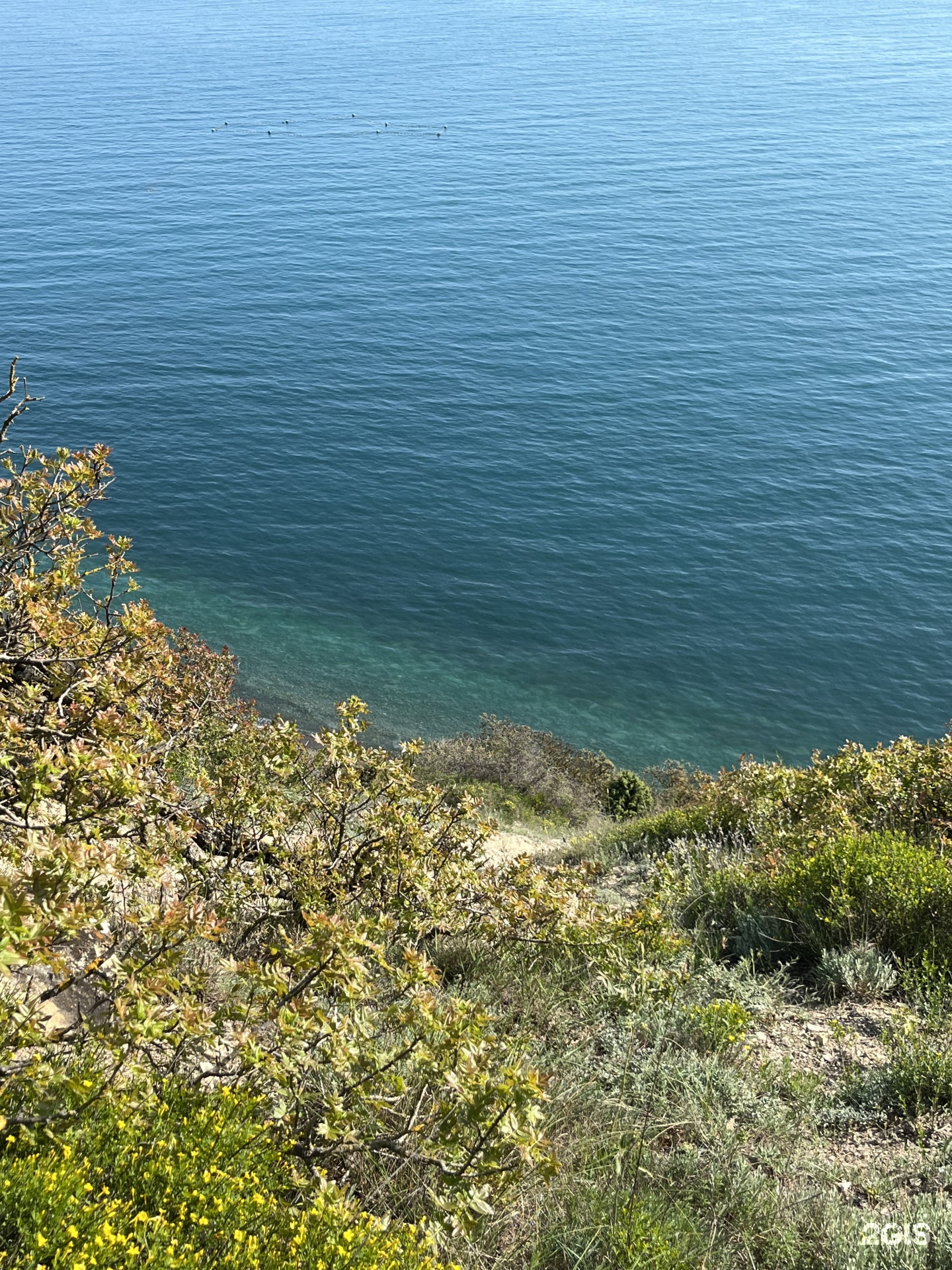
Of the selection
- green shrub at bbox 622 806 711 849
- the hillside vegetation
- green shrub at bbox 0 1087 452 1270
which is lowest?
green shrub at bbox 0 1087 452 1270

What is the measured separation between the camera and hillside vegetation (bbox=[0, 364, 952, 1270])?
12.9 ft

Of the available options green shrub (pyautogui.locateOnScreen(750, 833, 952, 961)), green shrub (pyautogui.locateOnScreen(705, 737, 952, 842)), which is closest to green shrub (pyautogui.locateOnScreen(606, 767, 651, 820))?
green shrub (pyautogui.locateOnScreen(705, 737, 952, 842))

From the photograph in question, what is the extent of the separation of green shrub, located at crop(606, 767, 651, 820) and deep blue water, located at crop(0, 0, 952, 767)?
4.49 metres

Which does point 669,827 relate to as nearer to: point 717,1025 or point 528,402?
point 717,1025

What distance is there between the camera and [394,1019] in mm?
5098

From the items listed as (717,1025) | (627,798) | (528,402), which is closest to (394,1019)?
(717,1025)

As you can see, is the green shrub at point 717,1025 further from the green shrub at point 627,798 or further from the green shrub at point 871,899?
the green shrub at point 627,798

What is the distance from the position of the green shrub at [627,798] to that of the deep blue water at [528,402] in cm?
449

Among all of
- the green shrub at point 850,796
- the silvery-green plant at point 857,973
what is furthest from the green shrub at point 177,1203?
the green shrub at point 850,796

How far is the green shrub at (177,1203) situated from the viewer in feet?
11.5

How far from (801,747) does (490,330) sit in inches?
1272

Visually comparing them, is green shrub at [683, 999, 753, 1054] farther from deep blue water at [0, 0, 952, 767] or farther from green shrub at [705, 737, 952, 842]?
deep blue water at [0, 0, 952, 767]

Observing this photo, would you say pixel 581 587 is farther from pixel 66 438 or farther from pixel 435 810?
pixel 435 810

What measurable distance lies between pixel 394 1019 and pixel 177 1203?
150 centimetres
